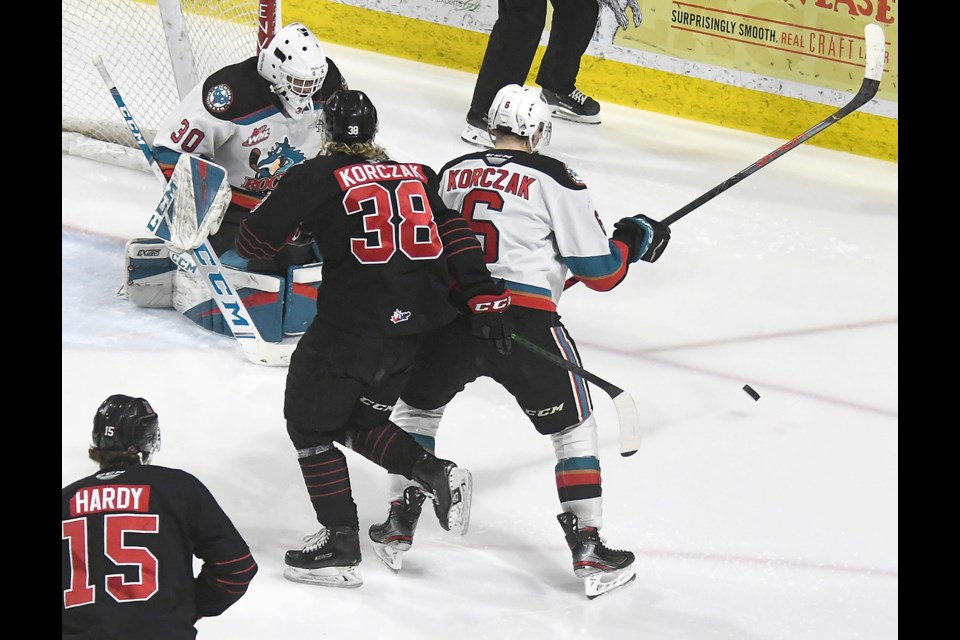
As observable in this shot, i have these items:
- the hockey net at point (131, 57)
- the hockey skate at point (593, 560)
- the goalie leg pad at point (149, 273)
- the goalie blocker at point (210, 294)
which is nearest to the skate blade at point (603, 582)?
the hockey skate at point (593, 560)

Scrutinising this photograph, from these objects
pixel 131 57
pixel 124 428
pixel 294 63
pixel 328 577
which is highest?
pixel 294 63

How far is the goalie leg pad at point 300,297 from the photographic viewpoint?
3479mm

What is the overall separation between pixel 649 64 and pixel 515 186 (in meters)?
3.46

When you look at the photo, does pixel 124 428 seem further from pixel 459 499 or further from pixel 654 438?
pixel 654 438

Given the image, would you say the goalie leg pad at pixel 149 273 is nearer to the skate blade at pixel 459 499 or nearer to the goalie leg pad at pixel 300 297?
the goalie leg pad at pixel 300 297

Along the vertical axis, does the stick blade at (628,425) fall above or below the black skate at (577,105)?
below

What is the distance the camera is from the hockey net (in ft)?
15.5

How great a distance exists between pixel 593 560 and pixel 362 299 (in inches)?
25.7

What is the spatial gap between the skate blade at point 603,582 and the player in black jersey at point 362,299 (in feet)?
0.88

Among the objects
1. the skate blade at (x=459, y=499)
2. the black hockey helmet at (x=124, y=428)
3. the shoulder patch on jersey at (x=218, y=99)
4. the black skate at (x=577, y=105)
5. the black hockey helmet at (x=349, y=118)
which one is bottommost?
the skate blade at (x=459, y=499)

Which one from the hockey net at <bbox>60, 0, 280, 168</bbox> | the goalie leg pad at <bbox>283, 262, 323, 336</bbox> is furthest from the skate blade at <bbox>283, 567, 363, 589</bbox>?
the hockey net at <bbox>60, 0, 280, 168</bbox>

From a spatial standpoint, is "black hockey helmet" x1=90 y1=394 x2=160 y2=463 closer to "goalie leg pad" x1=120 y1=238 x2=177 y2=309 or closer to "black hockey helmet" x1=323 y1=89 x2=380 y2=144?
"black hockey helmet" x1=323 y1=89 x2=380 y2=144

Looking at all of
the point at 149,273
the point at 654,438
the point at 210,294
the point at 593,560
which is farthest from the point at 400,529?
the point at 149,273

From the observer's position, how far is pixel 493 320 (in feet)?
8.16
